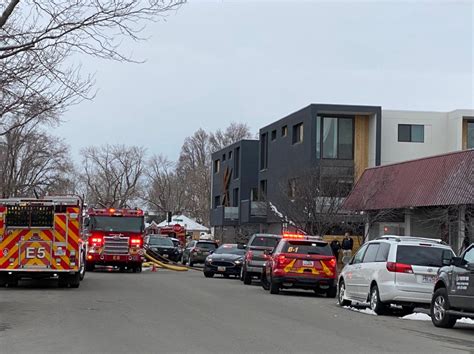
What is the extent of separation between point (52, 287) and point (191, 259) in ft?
67.5

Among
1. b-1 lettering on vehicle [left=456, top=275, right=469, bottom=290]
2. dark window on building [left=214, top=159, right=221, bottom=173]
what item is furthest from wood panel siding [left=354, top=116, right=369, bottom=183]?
b-1 lettering on vehicle [left=456, top=275, right=469, bottom=290]

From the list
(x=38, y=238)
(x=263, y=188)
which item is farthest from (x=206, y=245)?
(x=38, y=238)

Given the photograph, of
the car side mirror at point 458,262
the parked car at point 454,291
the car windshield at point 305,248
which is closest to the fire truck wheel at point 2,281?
the car windshield at point 305,248

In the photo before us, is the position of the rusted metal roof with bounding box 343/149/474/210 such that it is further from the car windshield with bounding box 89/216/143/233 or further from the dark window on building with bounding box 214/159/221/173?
the dark window on building with bounding box 214/159/221/173

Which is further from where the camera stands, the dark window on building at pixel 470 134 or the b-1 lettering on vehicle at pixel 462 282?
the dark window on building at pixel 470 134

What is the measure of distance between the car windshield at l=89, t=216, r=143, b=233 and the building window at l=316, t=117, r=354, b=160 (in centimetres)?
1957

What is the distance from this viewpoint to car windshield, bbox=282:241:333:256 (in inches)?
898

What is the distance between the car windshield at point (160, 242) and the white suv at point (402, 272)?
28.5m

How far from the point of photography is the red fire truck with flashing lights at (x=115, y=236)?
33656mm

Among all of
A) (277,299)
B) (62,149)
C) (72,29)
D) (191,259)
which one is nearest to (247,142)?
(62,149)

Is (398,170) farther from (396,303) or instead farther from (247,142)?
(247,142)

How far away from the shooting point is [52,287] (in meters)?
24.2

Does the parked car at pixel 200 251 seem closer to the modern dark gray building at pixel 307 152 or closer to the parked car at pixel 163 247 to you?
the parked car at pixel 163 247

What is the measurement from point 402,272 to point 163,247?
29.6m
